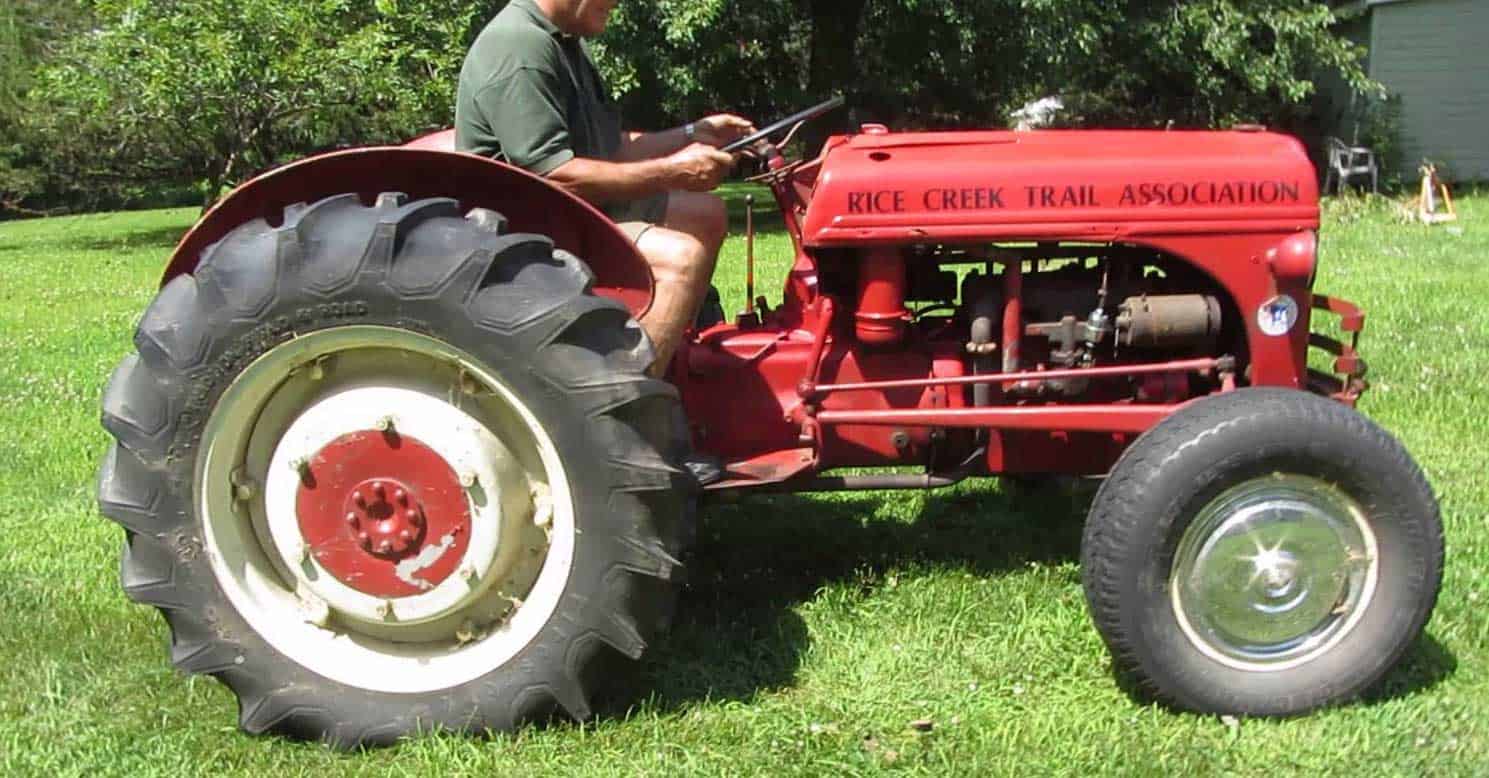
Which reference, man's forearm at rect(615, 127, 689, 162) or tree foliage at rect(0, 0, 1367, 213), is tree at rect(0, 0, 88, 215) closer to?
tree foliage at rect(0, 0, 1367, 213)

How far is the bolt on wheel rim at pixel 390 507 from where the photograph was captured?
273cm

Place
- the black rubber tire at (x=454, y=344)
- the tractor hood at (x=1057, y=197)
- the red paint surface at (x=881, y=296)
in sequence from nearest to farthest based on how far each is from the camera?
1. the black rubber tire at (x=454, y=344)
2. the tractor hood at (x=1057, y=197)
3. the red paint surface at (x=881, y=296)

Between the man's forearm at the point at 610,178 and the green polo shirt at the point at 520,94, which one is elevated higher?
the green polo shirt at the point at 520,94

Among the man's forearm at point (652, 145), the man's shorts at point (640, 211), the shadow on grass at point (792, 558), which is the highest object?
the man's forearm at point (652, 145)

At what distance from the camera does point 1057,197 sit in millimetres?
2959

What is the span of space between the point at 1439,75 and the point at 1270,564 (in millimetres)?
17038

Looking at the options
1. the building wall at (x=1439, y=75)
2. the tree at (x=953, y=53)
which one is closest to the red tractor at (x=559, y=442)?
the tree at (x=953, y=53)

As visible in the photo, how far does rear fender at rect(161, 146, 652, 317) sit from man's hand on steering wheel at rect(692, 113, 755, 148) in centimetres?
90

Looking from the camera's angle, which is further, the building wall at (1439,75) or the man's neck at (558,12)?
the building wall at (1439,75)

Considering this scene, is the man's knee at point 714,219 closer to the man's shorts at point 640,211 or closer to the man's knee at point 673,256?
the man's shorts at point 640,211

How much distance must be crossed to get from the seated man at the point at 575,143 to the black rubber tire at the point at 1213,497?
3.82ft

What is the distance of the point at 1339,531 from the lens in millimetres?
2697

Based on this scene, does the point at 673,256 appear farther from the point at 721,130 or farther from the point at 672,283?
the point at 721,130

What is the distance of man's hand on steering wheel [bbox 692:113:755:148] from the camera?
3.71 m
